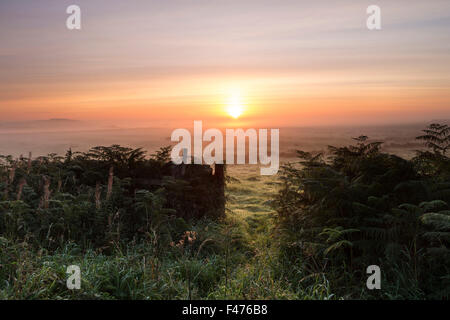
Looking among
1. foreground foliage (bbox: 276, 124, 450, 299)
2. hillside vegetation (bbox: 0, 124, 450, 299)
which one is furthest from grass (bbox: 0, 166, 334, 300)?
foreground foliage (bbox: 276, 124, 450, 299)

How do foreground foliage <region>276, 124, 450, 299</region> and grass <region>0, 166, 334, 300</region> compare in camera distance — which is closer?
grass <region>0, 166, 334, 300</region>

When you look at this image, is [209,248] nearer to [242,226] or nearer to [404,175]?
[242,226]

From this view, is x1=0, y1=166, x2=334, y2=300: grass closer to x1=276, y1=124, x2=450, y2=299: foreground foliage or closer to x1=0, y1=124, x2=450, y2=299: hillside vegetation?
x1=0, y1=124, x2=450, y2=299: hillside vegetation

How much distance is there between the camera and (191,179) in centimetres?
806

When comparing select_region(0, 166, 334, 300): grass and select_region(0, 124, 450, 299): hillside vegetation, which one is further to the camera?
select_region(0, 124, 450, 299): hillside vegetation

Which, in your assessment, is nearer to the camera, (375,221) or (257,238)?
(375,221)

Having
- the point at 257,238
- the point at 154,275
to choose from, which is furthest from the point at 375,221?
the point at 154,275

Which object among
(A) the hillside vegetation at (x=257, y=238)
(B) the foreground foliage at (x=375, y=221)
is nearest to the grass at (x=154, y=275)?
(A) the hillside vegetation at (x=257, y=238)

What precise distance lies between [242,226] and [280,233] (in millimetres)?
1829

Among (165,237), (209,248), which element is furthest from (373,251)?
(165,237)

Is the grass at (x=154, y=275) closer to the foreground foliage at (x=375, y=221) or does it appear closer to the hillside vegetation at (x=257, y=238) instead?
the hillside vegetation at (x=257, y=238)

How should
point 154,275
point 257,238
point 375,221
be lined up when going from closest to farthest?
point 154,275, point 375,221, point 257,238

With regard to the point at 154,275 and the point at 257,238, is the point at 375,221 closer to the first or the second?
the point at 257,238

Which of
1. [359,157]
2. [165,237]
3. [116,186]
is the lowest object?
[165,237]
